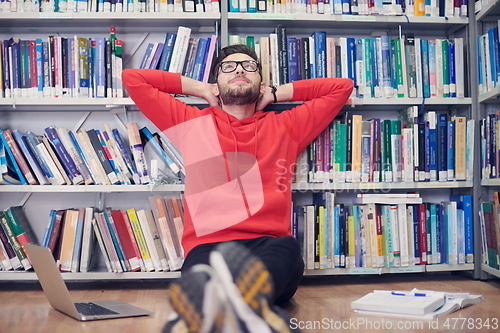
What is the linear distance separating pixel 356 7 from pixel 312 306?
1.48 meters

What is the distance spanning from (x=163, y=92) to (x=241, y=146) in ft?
1.46

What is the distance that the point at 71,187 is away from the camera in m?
2.24

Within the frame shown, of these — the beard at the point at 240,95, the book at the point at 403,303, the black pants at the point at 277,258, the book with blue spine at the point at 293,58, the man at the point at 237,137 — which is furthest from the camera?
the book with blue spine at the point at 293,58

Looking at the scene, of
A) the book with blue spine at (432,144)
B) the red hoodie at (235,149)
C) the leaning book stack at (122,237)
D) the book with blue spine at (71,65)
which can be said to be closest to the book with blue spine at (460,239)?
the book with blue spine at (432,144)

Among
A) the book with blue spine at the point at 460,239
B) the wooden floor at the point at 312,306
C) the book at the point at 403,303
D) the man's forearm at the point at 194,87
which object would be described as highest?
the man's forearm at the point at 194,87

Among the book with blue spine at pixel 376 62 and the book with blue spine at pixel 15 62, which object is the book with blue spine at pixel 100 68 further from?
the book with blue spine at pixel 376 62

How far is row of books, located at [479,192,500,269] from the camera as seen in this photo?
2.23 meters

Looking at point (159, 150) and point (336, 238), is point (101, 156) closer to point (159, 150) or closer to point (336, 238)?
point (159, 150)

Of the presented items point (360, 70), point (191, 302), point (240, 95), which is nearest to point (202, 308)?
point (191, 302)

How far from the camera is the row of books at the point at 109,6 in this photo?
227cm

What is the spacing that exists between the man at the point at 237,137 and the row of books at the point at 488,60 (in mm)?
713

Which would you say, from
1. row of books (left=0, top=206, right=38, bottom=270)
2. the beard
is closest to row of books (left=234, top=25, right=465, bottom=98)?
the beard

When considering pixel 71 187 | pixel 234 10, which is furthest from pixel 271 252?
pixel 234 10

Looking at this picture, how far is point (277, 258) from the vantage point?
1.57m
